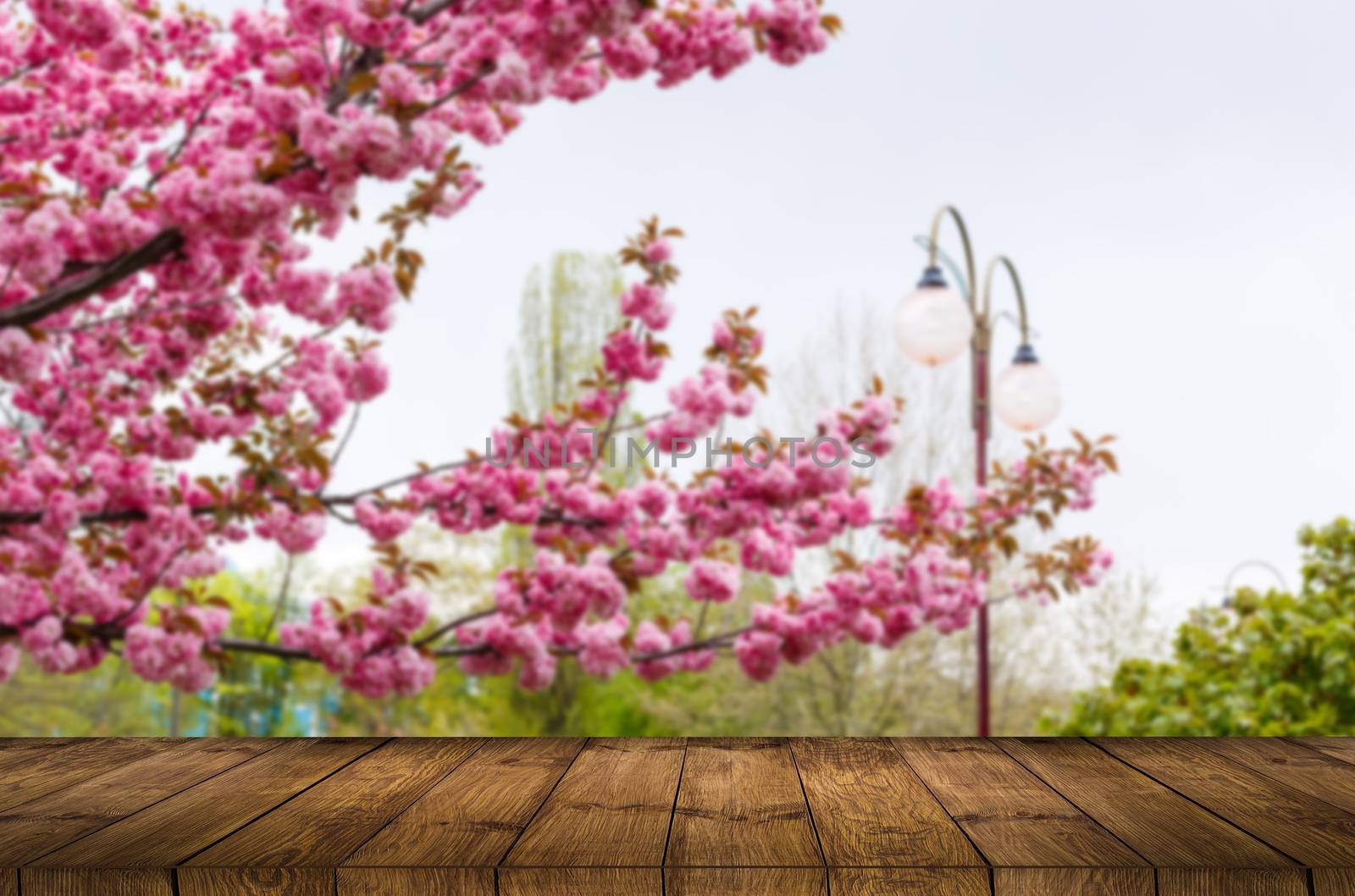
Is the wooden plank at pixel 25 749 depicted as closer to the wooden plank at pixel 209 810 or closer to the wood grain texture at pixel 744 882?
the wooden plank at pixel 209 810

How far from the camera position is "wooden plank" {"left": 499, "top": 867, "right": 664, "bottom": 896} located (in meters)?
0.70

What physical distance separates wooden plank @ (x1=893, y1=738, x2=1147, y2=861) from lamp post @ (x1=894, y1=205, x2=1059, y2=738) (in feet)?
8.44

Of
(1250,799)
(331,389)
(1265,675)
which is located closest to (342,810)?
(1250,799)

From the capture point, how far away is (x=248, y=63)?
3.25 m

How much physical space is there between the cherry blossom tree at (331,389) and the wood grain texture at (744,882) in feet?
4.77

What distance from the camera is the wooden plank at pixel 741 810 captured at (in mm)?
739

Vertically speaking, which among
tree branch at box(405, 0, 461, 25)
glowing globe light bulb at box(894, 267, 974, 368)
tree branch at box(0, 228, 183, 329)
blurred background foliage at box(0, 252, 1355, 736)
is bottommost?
blurred background foliage at box(0, 252, 1355, 736)

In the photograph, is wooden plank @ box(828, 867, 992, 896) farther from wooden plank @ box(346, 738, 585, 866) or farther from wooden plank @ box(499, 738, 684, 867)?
wooden plank @ box(346, 738, 585, 866)

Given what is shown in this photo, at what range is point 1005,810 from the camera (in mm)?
862

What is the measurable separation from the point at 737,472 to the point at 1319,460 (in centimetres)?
566

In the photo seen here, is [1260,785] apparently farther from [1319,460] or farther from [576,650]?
[1319,460]

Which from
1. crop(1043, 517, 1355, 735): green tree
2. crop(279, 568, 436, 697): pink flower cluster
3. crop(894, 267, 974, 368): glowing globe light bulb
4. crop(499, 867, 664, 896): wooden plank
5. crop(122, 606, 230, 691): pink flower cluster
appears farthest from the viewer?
crop(894, 267, 974, 368): glowing globe light bulb

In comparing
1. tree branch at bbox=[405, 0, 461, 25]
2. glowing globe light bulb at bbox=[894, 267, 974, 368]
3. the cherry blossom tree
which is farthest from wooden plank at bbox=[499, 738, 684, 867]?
glowing globe light bulb at bbox=[894, 267, 974, 368]

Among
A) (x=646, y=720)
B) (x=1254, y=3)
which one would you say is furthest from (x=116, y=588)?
(x=1254, y=3)
